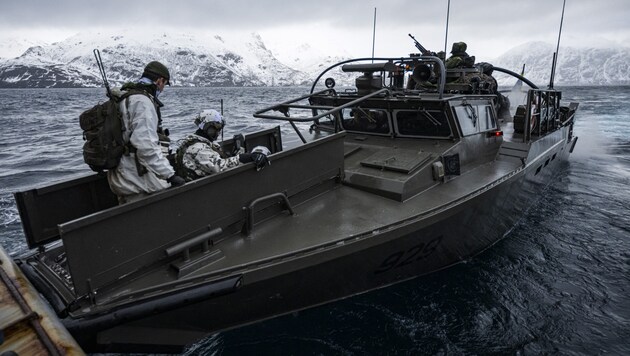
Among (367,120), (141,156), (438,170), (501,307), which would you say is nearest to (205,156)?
(141,156)

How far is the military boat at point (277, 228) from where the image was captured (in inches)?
127

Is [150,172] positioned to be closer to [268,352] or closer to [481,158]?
[268,352]

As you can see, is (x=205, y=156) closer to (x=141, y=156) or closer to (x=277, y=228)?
(x=141, y=156)

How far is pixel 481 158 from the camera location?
6668 mm

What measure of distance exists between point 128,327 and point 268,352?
1.44 meters

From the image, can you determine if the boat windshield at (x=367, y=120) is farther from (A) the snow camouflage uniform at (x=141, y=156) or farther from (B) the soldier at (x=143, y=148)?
(A) the snow camouflage uniform at (x=141, y=156)

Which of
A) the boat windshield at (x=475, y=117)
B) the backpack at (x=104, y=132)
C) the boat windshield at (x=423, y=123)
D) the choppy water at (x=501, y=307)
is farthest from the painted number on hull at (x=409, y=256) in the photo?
the backpack at (x=104, y=132)

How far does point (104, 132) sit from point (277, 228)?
192cm

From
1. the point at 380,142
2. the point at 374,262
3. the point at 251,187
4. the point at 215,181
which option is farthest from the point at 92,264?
the point at 380,142

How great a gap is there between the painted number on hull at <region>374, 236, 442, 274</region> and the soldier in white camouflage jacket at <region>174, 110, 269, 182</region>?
1.75 meters

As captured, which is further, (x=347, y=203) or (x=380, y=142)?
(x=380, y=142)

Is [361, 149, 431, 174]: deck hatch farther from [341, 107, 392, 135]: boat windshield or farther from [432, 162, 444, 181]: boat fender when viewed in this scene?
[341, 107, 392, 135]: boat windshield

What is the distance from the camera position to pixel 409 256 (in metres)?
4.65

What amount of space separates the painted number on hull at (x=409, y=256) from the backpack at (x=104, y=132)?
292 cm
